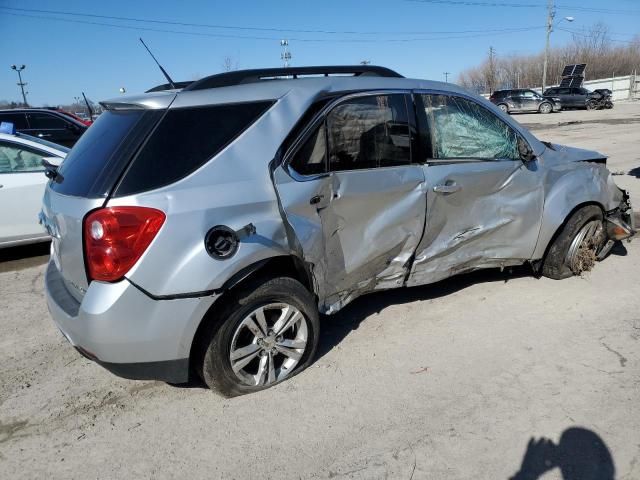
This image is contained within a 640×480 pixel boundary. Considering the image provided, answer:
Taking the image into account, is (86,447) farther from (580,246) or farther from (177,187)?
(580,246)

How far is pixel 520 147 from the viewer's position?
393cm

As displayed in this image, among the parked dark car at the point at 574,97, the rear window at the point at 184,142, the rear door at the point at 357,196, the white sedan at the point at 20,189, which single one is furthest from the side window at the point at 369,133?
the parked dark car at the point at 574,97

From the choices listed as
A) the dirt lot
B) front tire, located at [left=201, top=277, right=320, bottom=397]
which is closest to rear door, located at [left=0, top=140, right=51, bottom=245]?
the dirt lot

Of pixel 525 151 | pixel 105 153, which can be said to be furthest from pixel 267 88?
pixel 525 151

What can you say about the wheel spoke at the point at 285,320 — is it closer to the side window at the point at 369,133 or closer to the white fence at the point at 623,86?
the side window at the point at 369,133

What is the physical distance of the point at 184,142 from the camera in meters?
2.58

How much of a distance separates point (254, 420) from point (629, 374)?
233 centimetres

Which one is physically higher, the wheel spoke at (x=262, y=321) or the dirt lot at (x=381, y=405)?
the wheel spoke at (x=262, y=321)

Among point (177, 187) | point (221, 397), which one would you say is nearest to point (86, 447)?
point (221, 397)

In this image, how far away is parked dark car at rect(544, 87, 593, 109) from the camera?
113 ft

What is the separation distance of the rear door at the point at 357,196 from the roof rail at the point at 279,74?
0.31 metres

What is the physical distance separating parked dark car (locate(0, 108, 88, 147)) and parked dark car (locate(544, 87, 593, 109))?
34.0m

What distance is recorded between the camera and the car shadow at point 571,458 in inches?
89.5

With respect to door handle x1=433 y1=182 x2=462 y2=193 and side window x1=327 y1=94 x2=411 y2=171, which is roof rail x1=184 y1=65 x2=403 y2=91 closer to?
side window x1=327 y1=94 x2=411 y2=171
